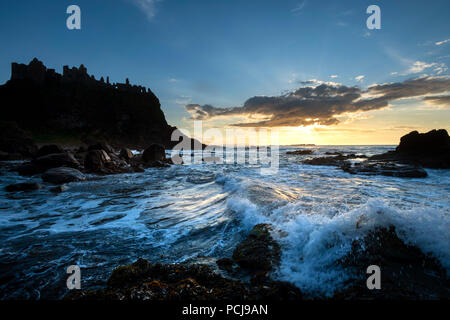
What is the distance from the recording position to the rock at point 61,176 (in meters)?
10.6

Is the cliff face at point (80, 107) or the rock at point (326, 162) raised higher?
the cliff face at point (80, 107)

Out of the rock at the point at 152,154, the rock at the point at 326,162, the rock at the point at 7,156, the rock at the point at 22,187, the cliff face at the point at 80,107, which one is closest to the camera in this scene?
the rock at the point at 22,187

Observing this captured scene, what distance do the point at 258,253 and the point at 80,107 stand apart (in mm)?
92060

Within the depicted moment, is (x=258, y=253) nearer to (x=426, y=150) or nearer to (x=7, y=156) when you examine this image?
(x=426, y=150)

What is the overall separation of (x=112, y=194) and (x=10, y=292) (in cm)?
637

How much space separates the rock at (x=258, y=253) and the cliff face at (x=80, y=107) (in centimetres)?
7729

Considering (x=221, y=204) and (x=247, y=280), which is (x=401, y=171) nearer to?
(x=221, y=204)

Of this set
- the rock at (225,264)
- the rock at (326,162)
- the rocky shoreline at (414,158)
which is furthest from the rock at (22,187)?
the rock at (326,162)

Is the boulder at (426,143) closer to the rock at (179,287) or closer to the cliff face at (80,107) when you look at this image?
the rock at (179,287)

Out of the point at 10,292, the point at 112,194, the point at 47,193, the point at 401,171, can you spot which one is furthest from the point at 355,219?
the point at 401,171

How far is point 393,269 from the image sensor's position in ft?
8.27

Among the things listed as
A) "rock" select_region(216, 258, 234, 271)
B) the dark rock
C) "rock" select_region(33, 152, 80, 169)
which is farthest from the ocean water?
the dark rock

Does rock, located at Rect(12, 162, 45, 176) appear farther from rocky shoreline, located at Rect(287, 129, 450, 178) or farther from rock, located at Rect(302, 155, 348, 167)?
rock, located at Rect(302, 155, 348, 167)

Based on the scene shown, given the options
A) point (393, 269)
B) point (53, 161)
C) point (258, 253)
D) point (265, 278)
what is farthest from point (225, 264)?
point (53, 161)
